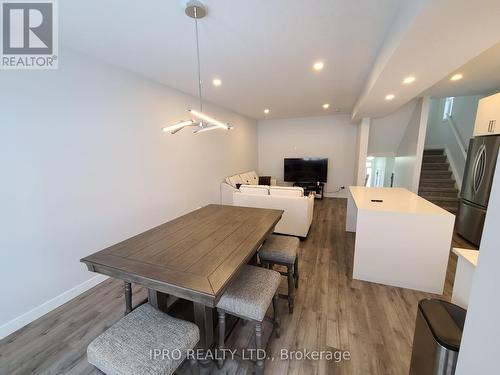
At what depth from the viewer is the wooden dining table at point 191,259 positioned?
112 centimetres

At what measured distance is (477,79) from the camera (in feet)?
10.5

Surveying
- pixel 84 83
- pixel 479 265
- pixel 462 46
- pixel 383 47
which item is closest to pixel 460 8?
pixel 462 46

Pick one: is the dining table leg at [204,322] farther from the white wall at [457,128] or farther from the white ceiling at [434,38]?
A: the white wall at [457,128]

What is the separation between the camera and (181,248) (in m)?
1.51

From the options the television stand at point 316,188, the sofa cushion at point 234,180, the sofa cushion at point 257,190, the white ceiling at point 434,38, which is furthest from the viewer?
the television stand at point 316,188

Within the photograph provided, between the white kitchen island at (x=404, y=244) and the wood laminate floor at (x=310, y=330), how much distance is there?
14cm

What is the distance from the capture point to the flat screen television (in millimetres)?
6324

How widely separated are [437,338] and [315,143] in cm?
617

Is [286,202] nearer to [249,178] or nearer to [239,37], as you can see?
[239,37]

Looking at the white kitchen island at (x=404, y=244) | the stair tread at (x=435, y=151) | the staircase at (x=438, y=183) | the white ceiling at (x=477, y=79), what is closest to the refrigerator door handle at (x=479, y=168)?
the white ceiling at (x=477, y=79)

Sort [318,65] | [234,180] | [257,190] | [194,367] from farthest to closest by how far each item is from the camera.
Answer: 1. [234,180]
2. [257,190]
3. [318,65]
4. [194,367]

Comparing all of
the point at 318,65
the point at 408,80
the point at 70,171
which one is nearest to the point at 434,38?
the point at 408,80

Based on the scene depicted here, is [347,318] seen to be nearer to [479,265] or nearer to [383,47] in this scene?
[479,265]

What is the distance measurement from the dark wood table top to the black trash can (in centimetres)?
101
